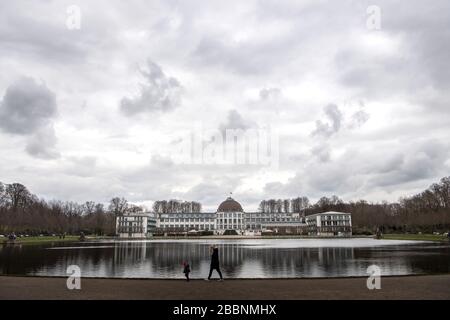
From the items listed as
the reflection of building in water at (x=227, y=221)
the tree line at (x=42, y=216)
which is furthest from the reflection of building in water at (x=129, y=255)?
the reflection of building in water at (x=227, y=221)

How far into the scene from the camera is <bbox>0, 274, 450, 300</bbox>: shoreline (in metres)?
14.5

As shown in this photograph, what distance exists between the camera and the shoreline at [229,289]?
1447cm

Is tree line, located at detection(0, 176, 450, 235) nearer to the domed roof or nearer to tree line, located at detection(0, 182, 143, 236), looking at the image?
tree line, located at detection(0, 182, 143, 236)

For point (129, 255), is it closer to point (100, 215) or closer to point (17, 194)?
point (17, 194)

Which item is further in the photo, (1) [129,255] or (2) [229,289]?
(1) [129,255]

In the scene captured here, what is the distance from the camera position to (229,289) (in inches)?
639

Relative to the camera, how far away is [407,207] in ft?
433

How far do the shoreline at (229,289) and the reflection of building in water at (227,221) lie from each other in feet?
478

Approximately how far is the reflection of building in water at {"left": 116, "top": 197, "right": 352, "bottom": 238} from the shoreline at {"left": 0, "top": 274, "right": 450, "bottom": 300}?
145617 millimetres

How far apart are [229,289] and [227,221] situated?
16148cm

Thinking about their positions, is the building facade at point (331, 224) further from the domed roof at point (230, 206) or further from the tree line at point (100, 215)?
the domed roof at point (230, 206)

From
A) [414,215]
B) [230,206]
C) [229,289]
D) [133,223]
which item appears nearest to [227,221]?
[230,206]

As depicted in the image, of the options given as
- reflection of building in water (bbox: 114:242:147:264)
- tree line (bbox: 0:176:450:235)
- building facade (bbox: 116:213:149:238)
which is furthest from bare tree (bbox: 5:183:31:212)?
reflection of building in water (bbox: 114:242:147:264)
